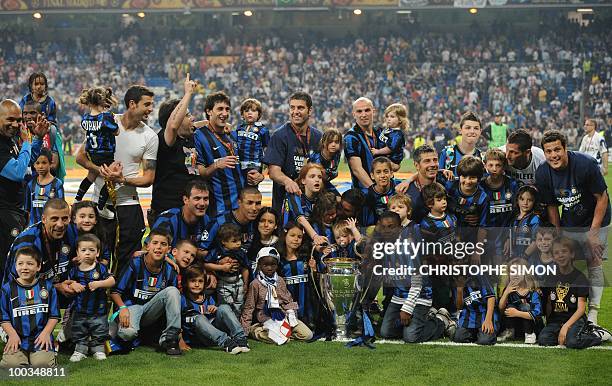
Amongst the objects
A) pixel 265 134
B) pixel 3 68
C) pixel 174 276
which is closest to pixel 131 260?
pixel 174 276

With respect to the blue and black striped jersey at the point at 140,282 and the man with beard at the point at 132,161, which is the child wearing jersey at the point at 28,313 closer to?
the blue and black striped jersey at the point at 140,282

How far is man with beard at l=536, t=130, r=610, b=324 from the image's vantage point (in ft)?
23.2

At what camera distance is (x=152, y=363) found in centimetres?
625

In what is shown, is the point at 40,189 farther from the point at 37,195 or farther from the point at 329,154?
the point at 329,154

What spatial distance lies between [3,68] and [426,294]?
121ft

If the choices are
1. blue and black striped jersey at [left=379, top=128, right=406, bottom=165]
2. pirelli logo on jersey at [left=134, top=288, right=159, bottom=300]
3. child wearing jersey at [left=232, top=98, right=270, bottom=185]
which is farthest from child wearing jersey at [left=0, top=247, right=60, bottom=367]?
blue and black striped jersey at [left=379, top=128, right=406, bottom=165]

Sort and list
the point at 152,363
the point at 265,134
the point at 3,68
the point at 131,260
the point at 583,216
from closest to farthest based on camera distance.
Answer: the point at 152,363
the point at 131,260
the point at 583,216
the point at 265,134
the point at 3,68

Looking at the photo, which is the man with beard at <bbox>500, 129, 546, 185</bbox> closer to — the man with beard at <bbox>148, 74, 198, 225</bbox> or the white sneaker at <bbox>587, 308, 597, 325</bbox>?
the white sneaker at <bbox>587, 308, 597, 325</bbox>

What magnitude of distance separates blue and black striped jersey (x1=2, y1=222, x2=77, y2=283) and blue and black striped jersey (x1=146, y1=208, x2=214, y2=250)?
28.4 inches

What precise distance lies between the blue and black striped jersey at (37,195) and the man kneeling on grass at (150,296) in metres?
1.45

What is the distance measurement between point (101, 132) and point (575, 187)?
12.7 feet

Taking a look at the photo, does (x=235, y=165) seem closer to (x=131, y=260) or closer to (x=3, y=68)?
(x=131, y=260)

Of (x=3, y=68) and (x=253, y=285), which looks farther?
(x=3, y=68)

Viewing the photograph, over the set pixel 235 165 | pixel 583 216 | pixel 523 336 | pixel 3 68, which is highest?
pixel 3 68
